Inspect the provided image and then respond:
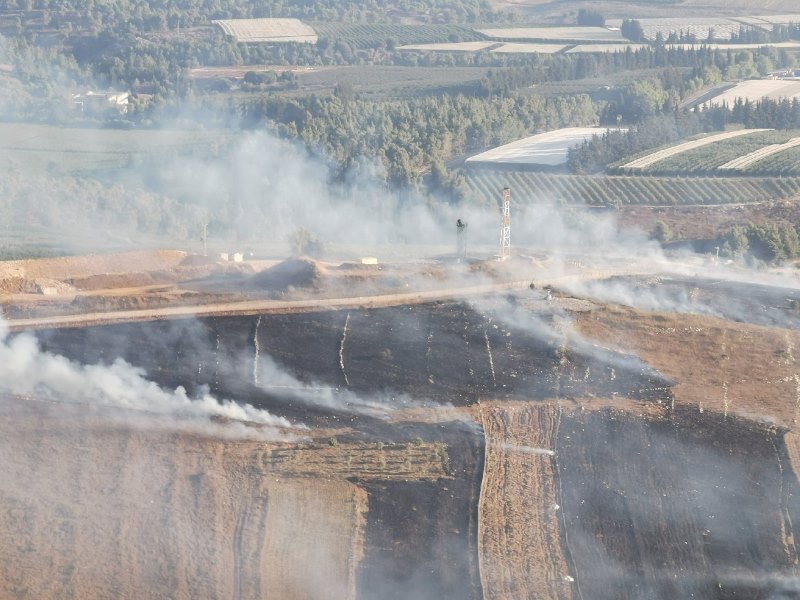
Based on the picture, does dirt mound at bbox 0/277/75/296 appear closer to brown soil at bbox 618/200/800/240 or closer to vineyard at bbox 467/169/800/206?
vineyard at bbox 467/169/800/206

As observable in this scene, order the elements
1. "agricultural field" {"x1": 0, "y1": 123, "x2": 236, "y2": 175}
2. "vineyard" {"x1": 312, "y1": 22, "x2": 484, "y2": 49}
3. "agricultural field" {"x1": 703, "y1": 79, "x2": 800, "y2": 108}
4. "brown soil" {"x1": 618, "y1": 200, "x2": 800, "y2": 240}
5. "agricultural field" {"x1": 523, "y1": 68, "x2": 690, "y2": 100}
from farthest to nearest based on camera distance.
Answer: "vineyard" {"x1": 312, "y1": 22, "x2": 484, "y2": 49}, "agricultural field" {"x1": 523, "y1": 68, "x2": 690, "y2": 100}, "agricultural field" {"x1": 703, "y1": 79, "x2": 800, "y2": 108}, "agricultural field" {"x1": 0, "y1": 123, "x2": 236, "y2": 175}, "brown soil" {"x1": 618, "y1": 200, "x2": 800, "y2": 240}

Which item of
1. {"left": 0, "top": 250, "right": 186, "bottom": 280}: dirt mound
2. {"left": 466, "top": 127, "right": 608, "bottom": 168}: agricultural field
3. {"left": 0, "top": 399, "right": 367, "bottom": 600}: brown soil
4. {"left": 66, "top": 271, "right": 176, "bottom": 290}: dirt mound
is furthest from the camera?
{"left": 466, "top": 127, "right": 608, "bottom": 168}: agricultural field

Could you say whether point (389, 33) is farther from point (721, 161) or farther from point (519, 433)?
point (519, 433)

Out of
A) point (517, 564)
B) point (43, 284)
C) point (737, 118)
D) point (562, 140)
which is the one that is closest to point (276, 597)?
point (517, 564)

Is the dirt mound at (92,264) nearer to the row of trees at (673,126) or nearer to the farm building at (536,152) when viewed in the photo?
the farm building at (536,152)

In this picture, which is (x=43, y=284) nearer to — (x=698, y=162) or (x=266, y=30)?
(x=698, y=162)

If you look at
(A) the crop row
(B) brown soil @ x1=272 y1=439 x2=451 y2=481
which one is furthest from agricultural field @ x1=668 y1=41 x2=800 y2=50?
(B) brown soil @ x1=272 y1=439 x2=451 y2=481

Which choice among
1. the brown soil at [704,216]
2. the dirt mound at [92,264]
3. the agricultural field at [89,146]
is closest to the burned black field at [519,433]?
the dirt mound at [92,264]
